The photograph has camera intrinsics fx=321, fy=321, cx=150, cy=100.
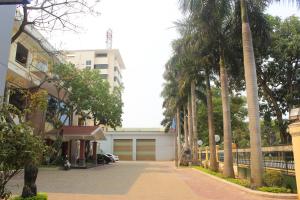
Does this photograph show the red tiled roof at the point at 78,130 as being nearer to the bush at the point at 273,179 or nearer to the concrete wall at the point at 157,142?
the bush at the point at 273,179

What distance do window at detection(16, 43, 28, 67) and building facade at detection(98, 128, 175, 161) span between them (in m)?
40.6

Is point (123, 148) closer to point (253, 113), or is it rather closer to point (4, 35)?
point (4, 35)

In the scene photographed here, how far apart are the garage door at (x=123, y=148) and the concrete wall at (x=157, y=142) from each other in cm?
90

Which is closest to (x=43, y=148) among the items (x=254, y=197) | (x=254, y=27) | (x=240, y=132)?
(x=254, y=197)

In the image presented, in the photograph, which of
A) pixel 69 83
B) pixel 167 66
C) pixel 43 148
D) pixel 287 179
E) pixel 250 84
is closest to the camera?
pixel 43 148

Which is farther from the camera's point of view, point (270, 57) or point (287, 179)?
point (270, 57)

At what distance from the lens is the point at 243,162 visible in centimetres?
2041

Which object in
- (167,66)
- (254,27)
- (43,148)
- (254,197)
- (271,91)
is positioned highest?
(167,66)

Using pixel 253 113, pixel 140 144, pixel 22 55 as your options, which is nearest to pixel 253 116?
pixel 253 113

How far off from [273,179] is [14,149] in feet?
35.3

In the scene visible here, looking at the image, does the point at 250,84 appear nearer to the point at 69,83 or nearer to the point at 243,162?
the point at 243,162

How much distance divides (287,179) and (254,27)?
8.73 m

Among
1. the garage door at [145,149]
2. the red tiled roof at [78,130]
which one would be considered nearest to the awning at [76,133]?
the red tiled roof at [78,130]

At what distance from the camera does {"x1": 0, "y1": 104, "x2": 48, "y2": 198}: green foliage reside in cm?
597
